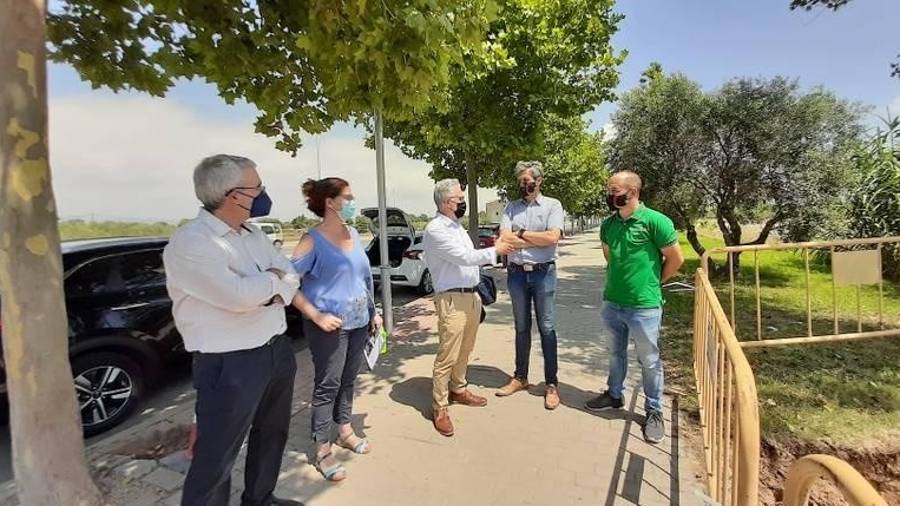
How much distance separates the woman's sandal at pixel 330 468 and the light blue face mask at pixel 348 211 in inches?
62.3

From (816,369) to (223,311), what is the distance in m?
5.78

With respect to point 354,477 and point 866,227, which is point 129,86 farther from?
point 866,227

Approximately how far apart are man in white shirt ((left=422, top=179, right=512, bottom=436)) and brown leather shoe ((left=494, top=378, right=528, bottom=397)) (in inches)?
29.0

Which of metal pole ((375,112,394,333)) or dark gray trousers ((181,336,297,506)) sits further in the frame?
metal pole ((375,112,394,333))

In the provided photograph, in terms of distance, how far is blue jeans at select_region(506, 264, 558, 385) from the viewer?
13.0 feet

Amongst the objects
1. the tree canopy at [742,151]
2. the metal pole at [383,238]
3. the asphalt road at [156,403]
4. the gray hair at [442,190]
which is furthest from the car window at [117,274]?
the tree canopy at [742,151]

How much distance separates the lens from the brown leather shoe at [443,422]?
361cm

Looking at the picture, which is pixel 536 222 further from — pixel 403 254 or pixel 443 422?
pixel 403 254

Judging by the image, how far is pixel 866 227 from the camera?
35.8 ft

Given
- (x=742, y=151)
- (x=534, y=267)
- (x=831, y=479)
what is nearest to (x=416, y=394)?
(x=534, y=267)

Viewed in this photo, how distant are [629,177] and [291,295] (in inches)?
102

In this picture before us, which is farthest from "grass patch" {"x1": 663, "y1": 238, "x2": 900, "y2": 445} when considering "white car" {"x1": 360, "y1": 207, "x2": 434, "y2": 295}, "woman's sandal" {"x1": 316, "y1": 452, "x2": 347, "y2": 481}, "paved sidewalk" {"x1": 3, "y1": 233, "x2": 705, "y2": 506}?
"white car" {"x1": 360, "y1": 207, "x2": 434, "y2": 295}

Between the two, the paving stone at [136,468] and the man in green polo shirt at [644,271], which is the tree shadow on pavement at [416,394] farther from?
the paving stone at [136,468]

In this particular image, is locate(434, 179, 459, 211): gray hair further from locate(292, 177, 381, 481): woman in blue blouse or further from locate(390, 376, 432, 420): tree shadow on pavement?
locate(390, 376, 432, 420): tree shadow on pavement
